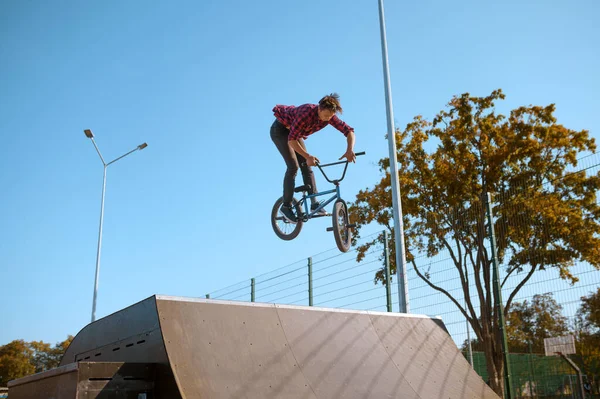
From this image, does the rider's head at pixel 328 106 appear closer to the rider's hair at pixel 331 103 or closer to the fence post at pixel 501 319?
the rider's hair at pixel 331 103

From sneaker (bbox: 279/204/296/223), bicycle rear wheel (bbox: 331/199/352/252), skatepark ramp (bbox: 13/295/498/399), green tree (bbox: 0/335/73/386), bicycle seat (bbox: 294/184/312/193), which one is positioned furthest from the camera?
green tree (bbox: 0/335/73/386)

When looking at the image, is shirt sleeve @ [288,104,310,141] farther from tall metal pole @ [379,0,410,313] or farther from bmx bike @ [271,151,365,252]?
tall metal pole @ [379,0,410,313]

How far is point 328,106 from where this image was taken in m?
6.17

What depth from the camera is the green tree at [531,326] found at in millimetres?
8789

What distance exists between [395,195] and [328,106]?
11.1 feet

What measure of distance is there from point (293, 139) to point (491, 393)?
3.73 metres

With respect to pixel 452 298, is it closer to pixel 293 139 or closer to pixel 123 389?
pixel 293 139

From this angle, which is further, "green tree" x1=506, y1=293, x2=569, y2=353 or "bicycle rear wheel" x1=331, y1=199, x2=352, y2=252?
"green tree" x1=506, y1=293, x2=569, y2=353

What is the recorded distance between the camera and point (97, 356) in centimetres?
509

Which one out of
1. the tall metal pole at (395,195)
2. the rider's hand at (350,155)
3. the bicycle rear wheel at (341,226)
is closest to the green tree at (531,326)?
the tall metal pole at (395,195)

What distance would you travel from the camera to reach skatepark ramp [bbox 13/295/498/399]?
13.2 ft

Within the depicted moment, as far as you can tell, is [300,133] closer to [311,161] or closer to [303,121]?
[303,121]

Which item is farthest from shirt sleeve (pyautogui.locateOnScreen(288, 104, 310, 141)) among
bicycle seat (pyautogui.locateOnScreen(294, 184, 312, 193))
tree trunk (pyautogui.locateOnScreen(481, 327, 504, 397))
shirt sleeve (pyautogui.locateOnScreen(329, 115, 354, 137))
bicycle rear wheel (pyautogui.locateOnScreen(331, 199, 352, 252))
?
tree trunk (pyautogui.locateOnScreen(481, 327, 504, 397))

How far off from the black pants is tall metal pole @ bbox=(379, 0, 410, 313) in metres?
2.00
